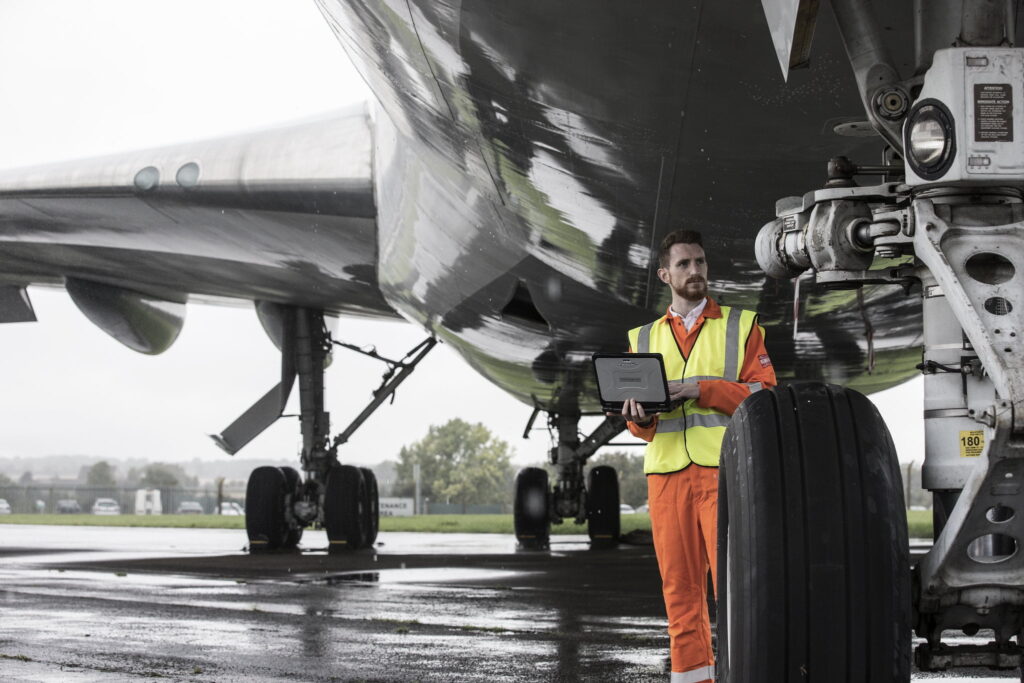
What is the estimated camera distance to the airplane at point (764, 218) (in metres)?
2.97

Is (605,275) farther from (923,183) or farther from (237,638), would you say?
(923,183)

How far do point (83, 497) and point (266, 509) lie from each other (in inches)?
2962

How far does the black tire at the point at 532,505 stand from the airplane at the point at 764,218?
5826 mm

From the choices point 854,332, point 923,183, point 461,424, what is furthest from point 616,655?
point 461,424

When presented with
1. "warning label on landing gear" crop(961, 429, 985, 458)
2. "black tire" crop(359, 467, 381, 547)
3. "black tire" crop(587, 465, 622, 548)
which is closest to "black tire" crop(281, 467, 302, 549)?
"black tire" crop(359, 467, 381, 547)

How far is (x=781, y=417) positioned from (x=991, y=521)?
525 mm

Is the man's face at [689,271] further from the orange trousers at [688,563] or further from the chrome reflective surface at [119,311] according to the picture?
the chrome reflective surface at [119,311]

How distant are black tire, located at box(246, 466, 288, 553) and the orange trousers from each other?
10.3 m

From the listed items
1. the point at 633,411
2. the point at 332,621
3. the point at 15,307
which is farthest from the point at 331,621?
the point at 15,307

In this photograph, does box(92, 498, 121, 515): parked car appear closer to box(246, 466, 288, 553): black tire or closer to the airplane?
box(246, 466, 288, 553): black tire

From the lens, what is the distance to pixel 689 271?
4234 mm

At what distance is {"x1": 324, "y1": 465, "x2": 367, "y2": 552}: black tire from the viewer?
44.6ft

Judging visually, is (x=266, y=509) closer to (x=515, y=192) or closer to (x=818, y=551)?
(x=515, y=192)

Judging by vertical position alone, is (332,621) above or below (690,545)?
below
